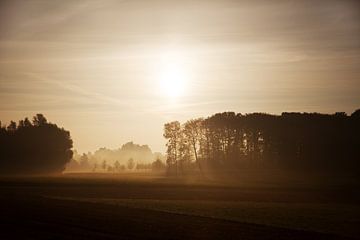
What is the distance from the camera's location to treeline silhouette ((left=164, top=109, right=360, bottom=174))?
106m

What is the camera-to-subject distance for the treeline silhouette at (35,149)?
121 m

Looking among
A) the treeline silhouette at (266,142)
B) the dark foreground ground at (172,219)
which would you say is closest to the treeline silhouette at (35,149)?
the treeline silhouette at (266,142)

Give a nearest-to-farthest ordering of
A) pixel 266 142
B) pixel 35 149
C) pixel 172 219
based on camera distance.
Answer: pixel 172 219 → pixel 266 142 → pixel 35 149

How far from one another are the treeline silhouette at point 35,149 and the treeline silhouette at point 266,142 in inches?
1165

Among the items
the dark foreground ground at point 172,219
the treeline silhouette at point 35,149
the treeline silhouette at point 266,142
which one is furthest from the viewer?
the treeline silhouette at point 35,149

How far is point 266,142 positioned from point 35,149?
199 ft

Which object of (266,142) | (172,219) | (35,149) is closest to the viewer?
(172,219)

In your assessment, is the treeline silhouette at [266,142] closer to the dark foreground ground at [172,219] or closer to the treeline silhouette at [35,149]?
the treeline silhouette at [35,149]

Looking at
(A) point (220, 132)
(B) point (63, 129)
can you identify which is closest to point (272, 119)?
(A) point (220, 132)

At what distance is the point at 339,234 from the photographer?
27.5 metres

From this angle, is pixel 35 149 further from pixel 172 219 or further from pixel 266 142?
pixel 172 219

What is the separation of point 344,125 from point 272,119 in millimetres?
17797

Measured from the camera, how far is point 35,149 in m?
125

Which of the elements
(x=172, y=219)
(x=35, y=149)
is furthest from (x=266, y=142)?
(x=172, y=219)
